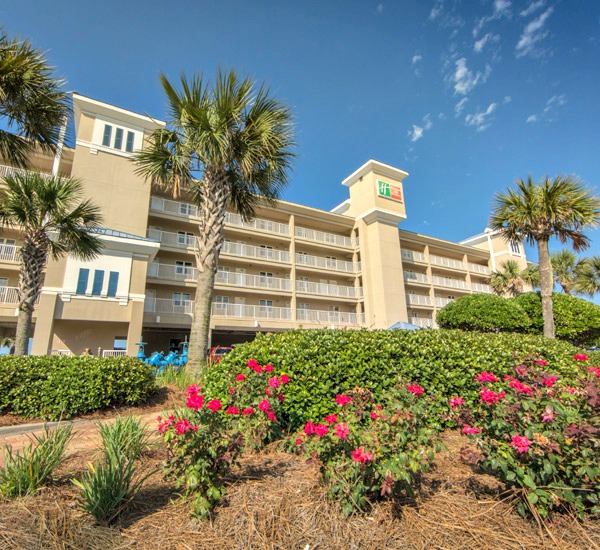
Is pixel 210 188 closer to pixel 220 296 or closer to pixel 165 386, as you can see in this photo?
pixel 165 386

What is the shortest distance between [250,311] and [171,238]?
7.43m

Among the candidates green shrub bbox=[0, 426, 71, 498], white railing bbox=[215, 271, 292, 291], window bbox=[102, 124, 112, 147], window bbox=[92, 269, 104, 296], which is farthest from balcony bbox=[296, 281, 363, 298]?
green shrub bbox=[0, 426, 71, 498]

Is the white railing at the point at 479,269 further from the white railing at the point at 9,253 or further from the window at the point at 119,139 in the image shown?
the white railing at the point at 9,253

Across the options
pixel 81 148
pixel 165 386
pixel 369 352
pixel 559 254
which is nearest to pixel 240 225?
pixel 81 148

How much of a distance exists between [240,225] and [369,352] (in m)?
21.0

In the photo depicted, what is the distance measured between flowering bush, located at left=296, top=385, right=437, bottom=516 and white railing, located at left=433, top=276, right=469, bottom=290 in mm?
31849

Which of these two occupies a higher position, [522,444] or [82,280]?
[82,280]

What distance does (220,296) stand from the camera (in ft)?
77.4

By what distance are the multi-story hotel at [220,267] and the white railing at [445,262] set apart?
149 mm

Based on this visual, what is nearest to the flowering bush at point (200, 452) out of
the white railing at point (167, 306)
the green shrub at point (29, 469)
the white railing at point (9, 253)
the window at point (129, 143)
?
the green shrub at point (29, 469)

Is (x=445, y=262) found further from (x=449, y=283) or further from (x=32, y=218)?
(x=32, y=218)

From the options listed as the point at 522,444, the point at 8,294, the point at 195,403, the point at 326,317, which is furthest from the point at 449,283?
the point at 8,294

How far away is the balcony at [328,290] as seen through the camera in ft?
84.2

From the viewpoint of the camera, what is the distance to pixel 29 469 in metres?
2.61
